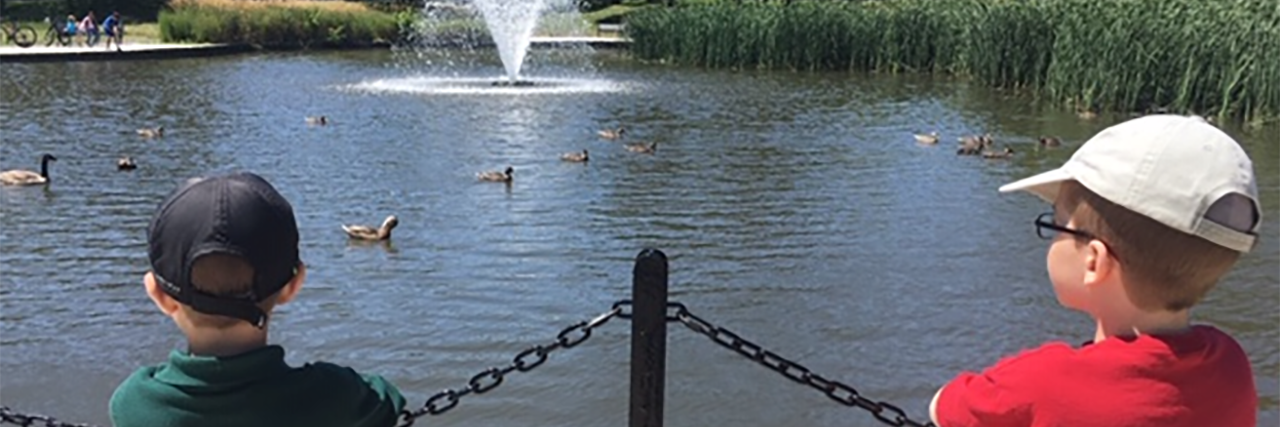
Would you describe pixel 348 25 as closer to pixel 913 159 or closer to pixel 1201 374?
pixel 913 159

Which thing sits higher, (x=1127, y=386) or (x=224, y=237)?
(x=224, y=237)

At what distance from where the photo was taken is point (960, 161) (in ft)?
50.6

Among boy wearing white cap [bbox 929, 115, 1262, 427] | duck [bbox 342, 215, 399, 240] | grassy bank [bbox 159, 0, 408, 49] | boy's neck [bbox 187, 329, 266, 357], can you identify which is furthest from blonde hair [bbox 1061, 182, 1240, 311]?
grassy bank [bbox 159, 0, 408, 49]

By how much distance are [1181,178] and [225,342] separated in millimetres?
1767

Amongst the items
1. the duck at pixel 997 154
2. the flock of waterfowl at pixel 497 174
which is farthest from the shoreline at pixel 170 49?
the duck at pixel 997 154

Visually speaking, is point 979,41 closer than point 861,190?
No

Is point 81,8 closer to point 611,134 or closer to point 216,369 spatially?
point 611,134

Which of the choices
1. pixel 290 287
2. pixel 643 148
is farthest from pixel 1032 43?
pixel 290 287

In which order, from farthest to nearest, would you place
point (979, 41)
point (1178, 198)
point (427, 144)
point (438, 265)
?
point (979, 41) → point (427, 144) → point (438, 265) → point (1178, 198)

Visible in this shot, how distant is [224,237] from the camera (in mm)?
2389

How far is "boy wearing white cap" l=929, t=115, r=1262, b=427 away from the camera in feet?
7.86

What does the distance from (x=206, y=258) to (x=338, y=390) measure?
37 centimetres

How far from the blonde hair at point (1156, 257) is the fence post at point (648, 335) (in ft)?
3.30

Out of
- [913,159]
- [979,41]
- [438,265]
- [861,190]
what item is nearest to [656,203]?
[861,190]
